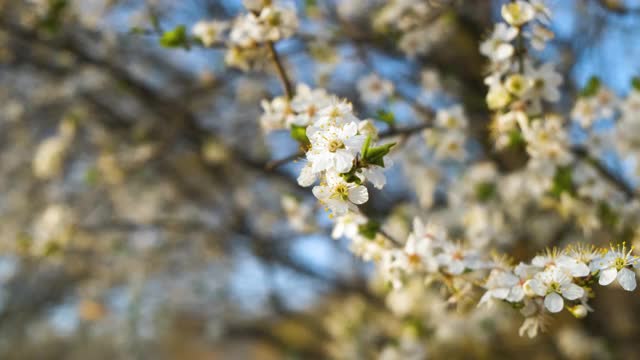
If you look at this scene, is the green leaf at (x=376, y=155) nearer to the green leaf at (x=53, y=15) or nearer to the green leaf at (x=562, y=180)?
the green leaf at (x=562, y=180)

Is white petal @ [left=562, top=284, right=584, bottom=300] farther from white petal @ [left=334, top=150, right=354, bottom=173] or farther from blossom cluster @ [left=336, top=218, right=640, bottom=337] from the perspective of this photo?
white petal @ [left=334, top=150, right=354, bottom=173]

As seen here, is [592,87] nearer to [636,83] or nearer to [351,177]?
[636,83]

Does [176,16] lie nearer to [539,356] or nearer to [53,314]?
[539,356]

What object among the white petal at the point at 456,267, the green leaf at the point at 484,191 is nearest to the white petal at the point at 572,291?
the white petal at the point at 456,267

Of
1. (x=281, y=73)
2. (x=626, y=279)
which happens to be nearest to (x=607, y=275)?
(x=626, y=279)

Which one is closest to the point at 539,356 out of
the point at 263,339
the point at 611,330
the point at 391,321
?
the point at 611,330
